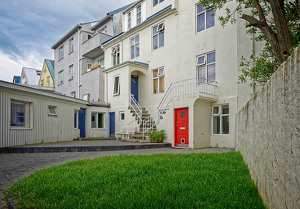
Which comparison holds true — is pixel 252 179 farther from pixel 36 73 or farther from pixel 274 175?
pixel 36 73

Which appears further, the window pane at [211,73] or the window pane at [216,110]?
the window pane at [211,73]

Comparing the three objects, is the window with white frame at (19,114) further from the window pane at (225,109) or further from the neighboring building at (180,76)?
the window pane at (225,109)

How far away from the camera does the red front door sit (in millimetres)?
12719

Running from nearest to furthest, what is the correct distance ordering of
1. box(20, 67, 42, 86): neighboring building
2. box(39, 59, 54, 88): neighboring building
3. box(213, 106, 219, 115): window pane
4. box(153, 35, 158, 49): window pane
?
box(213, 106, 219, 115): window pane
box(153, 35, 158, 49): window pane
box(39, 59, 54, 88): neighboring building
box(20, 67, 42, 86): neighboring building

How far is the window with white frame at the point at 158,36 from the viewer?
54.5ft

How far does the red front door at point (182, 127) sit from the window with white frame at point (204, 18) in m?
5.10

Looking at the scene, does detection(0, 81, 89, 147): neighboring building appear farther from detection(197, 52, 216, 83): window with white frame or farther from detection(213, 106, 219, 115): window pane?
detection(213, 106, 219, 115): window pane

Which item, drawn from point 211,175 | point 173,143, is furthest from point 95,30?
point 211,175

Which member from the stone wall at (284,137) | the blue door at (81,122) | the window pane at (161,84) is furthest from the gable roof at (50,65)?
the stone wall at (284,137)

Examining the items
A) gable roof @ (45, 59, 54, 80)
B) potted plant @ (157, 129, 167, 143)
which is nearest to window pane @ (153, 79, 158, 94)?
potted plant @ (157, 129, 167, 143)

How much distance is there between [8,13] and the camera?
626 inches

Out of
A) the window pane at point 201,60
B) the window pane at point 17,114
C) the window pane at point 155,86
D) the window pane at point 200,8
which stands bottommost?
the window pane at point 17,114

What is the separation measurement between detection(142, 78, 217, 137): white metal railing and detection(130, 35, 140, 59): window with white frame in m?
5.33

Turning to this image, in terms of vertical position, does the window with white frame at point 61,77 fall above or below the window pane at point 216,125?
above
